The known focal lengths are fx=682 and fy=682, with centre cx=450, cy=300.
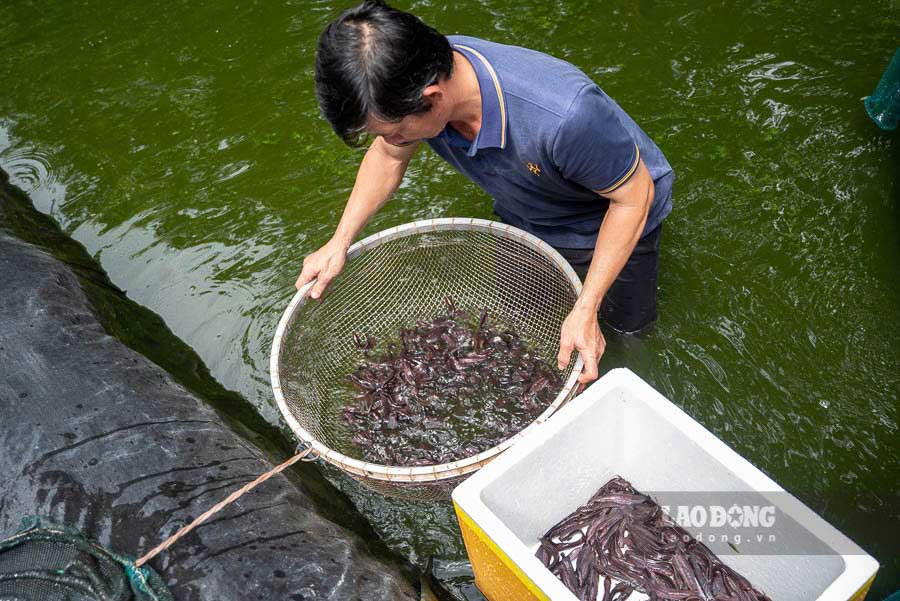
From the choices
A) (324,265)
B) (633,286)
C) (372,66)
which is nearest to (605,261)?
(633,286)

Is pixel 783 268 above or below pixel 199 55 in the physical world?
below

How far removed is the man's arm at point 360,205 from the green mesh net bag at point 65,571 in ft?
5.17

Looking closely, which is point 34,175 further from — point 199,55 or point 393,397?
point 393,397

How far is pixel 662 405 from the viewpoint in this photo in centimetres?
292

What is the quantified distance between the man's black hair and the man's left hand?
45.3 inches

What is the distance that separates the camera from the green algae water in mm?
4309

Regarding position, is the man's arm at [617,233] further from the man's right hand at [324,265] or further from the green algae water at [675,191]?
the green algae water at [675,191]

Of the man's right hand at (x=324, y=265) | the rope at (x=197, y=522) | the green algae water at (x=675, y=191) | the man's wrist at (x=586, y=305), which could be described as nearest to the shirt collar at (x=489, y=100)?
the man's wrist at (x=586, y=305)

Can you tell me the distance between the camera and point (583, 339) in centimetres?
304

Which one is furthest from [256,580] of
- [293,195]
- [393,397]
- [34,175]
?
[34,175]

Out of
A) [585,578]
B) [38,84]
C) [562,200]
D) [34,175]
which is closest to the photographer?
[585,578]

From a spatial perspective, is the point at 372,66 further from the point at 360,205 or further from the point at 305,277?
the point at 305,277

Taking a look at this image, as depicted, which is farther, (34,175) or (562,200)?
(34,175)

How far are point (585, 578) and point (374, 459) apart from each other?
55.9 inches
